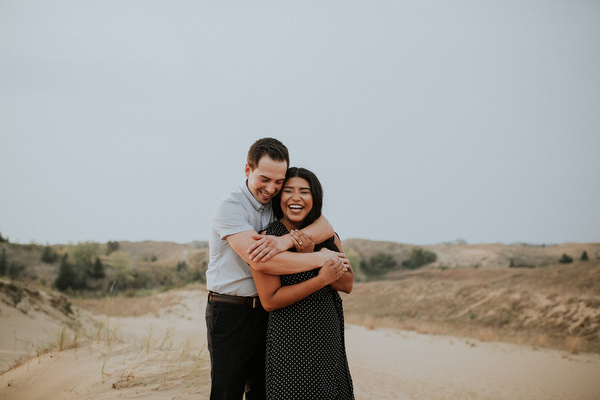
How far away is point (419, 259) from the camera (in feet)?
182

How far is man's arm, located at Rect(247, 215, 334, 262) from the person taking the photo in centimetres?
260

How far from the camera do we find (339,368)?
2.87 m

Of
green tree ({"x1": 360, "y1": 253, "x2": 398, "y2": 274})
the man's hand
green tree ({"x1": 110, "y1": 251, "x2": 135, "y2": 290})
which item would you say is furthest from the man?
green tree ({"x1": 360, "y1": 253, "x2": 398, "y2": 274})

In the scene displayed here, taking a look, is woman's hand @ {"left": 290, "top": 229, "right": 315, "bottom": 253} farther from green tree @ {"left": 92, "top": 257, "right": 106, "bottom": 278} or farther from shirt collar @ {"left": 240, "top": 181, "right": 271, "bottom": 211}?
green tree @ {"left": 92, "top": 257, "right": 106, "bottom": 278}

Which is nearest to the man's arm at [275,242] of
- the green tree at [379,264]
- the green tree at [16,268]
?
the green tree at [16,268]

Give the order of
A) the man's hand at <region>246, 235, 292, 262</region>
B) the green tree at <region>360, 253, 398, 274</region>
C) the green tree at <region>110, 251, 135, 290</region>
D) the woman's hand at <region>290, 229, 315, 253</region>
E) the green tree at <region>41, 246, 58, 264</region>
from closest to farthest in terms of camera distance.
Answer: the man's hand at <region>246, 235, 292, 262</region> < the woman's hand at <region>290, 229, 315, 253</region> < the green tree at <region>41, 246, 58, 264</region> < the green tree at <region>110, 251, 135, 290</region> < the green tree at <region>360, 253, 398, 274</region>

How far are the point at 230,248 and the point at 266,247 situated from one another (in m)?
0.51

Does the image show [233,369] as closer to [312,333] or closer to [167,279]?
[312,333]

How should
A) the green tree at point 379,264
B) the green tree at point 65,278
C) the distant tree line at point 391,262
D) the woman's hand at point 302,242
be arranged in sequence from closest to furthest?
the woman's hand at point 302,242 < the green tree at point 65,278 < the green tree at point 379,264 < the distant tree line at point 391,262

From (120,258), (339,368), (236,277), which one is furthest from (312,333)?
(120,258)

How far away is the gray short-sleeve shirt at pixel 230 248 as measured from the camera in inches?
113

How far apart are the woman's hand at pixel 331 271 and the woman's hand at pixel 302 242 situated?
20 centimetres

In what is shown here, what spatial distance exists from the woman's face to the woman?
0.21 meters

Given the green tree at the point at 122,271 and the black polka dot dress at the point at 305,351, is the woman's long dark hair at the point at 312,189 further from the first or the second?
the green tree at the point at 122,271
